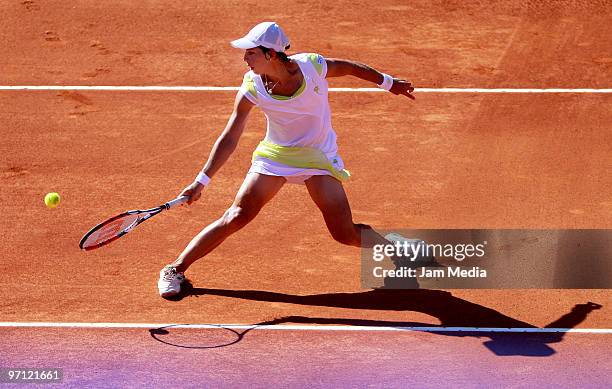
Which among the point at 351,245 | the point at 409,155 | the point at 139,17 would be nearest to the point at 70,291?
the point at 351,245

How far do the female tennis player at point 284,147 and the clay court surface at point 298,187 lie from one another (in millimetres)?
580

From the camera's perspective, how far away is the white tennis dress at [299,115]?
8.76 m

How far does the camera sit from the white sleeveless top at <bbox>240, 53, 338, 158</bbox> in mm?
8750

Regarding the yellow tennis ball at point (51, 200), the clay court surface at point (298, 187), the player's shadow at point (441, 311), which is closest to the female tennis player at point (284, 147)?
the player's shadow at point (441, 311)

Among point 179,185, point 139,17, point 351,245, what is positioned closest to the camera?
point 351,245

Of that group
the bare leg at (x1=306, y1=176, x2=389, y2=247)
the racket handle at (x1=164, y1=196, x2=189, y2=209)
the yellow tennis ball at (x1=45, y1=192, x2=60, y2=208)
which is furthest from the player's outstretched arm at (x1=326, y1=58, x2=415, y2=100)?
the yellow tennis ball at (x1=45, y1=192, x2=60, y2=208)

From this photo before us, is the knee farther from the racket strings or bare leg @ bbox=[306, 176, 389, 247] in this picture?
the racket strings

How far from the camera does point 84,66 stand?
1369 centimetres

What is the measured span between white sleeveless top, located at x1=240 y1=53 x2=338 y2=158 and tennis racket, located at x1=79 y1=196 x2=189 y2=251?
0.89 meters

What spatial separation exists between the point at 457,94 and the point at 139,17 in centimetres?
450

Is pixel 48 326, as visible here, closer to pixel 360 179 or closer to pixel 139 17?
pixel 360 179

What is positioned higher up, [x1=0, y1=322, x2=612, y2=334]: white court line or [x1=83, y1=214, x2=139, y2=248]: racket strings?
[x1=83, y1=214, x2=139, y2=248]: racket strings

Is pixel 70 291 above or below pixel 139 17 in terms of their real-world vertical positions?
below

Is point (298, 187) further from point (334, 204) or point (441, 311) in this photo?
point (441, 311)
